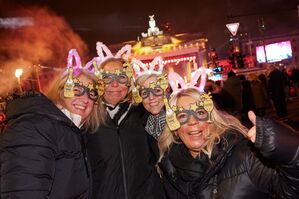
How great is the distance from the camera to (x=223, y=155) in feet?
9.42

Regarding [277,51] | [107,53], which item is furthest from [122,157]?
[277,51]

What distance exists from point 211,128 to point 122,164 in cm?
113

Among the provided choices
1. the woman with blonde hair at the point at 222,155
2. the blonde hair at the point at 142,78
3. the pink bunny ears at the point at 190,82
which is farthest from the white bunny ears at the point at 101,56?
the woman with blonde hair at the point at 222,155

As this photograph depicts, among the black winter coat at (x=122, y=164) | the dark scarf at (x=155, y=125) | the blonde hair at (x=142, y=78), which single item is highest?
the blonde hair at (x=142, y=78)

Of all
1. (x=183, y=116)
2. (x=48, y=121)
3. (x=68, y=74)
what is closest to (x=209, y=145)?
(x=183, y=116)

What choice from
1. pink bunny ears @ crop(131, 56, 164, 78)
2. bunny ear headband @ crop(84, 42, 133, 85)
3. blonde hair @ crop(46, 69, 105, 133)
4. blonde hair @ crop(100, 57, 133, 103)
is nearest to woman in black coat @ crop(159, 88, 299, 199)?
blonde hair @ crop(46, 69, 105, 133)

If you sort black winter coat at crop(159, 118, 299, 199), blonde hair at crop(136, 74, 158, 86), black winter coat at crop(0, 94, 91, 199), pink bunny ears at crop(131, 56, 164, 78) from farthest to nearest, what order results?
1. pink bunny ears at crop(131, 56, 164, 78)
2. blonde hair at crop(136, 74, 158, 86)
3. black winter coat at crop(0, 94, 91, 199)
4. black winter coat at crop(159, 118, 299, 199)

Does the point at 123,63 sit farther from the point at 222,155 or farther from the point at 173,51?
the point at 173,51

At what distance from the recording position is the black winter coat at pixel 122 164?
380 centimetres

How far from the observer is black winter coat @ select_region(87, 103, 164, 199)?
380 centimetres

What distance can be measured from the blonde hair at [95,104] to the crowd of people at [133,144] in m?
0.01

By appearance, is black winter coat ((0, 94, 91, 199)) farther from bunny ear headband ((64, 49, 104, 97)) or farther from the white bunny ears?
the white bunny ears

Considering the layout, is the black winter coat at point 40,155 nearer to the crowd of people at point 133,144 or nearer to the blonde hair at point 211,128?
the crowd of people at point 133,144

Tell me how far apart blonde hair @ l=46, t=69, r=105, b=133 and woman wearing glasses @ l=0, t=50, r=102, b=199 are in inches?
24.9
